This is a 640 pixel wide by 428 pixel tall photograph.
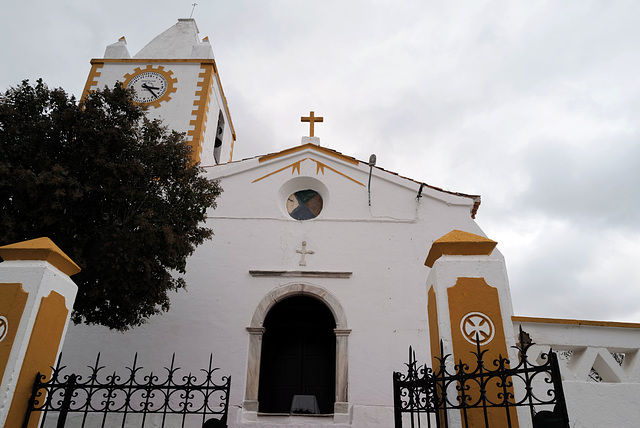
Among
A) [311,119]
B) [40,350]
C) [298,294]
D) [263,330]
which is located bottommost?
[40,350]

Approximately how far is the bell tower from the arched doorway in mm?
5377

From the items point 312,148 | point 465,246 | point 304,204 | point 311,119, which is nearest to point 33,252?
point 465,246

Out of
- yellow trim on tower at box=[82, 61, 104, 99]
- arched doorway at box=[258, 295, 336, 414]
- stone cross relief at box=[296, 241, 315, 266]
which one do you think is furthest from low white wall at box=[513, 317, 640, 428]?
yellow trim on tower at box=[82, 61, 104, 99]

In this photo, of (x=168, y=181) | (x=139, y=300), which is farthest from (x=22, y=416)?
(x=168, y=181)

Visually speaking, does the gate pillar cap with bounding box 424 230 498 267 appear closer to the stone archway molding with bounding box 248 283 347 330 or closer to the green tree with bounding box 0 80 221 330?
the green tree with bounding box 0 80 221 330

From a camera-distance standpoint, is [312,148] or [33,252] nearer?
[33,252]

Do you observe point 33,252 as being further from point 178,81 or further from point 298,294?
point 178,81

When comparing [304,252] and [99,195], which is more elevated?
[304,252]

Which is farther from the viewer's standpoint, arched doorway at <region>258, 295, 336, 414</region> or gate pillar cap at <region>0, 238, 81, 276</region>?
arched doorway at <region>258, 295, 336, 414</region>

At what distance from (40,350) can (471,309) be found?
3.96 m

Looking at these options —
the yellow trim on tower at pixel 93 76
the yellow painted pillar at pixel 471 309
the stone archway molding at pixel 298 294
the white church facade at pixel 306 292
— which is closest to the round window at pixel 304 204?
the white church facade at pixel 306 292

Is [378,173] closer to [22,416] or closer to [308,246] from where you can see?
[308,246]

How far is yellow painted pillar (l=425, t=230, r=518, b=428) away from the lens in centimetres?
410

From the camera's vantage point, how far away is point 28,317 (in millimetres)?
Answer: 4664
